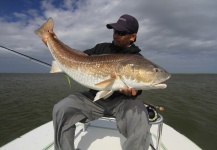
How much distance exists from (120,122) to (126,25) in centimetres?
175

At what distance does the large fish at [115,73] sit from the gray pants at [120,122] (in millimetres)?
352

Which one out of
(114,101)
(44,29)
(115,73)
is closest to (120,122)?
(114,101)

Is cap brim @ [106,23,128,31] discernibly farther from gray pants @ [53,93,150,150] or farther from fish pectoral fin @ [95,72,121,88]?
gray pants @ [53,93,150,150]

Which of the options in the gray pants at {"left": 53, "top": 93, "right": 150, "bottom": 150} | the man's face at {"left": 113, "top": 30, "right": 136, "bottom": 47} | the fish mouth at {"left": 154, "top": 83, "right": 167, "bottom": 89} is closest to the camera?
the gray pants at {"left": 53, "top": 93, "right": 150, "bottom": 150}

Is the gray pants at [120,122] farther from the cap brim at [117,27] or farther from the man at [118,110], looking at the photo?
the cap brim at [117,27]

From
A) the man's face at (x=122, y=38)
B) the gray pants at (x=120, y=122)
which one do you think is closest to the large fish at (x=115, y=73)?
the gray pants at (x=120, y=122)

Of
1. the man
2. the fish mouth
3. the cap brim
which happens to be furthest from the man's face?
the fish mouth

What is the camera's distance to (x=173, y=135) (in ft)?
14.3

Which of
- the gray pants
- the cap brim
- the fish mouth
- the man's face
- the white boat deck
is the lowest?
the white boat deck

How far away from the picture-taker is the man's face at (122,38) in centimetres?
357

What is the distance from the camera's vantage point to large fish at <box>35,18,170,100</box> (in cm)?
311

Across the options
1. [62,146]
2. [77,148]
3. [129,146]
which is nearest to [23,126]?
[77,148]

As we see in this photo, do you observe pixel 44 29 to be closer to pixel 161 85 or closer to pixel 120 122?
pixel 120 122

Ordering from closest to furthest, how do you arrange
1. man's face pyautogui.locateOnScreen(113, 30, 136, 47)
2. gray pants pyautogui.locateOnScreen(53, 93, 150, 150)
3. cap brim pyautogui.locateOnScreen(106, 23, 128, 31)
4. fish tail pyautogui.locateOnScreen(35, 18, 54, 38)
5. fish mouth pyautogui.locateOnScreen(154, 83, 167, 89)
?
gray pants pyautogui.locateOnScreen(53, 93, 150, 150) → fish mouth pyautogui.locateOnScreen(154, 83, 167, 89) → cap brim pyautogui.locateOnScreen(106, 23, 128, 31) → man's face pyautogui.locateOnScreen(113, 30, 136, 47) → fish tail pyautogui.locateOnScreen(35, 18, 54, 38)
